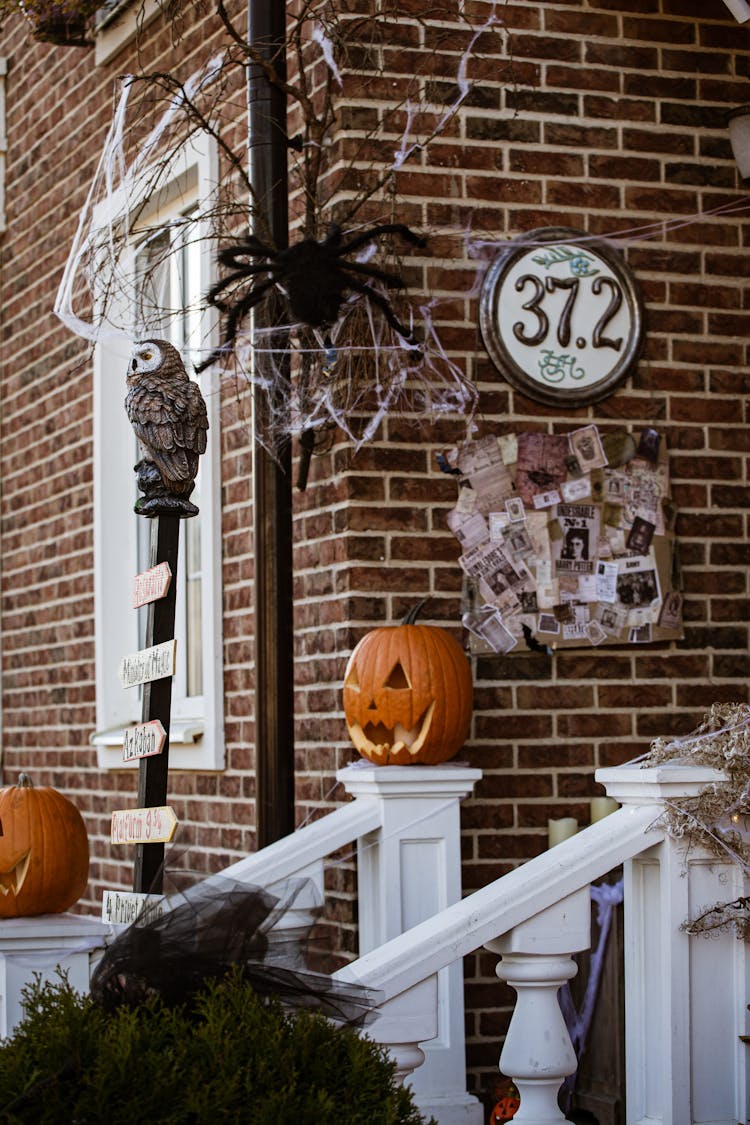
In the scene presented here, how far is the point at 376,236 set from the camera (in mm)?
5113

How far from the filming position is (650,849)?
153 inches

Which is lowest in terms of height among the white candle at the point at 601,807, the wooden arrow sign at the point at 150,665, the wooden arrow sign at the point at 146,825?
the white candle at the point at 601,807

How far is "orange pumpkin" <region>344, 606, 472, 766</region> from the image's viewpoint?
4750 mm

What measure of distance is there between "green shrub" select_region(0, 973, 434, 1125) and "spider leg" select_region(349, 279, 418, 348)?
8.41 ft

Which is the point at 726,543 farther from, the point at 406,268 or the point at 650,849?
the point at 650,849

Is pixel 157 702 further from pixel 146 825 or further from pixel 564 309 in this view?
pixel 564 309

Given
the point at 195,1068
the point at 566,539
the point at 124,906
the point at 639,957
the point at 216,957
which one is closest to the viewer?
the point at 195,1068

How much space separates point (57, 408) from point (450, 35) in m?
3.29

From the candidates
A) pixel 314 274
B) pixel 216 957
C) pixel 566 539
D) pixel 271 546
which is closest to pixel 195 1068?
pixel 216 957

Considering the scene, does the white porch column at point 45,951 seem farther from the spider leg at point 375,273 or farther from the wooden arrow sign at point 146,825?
the spider leg at point 375,273

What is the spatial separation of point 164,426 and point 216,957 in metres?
1.36

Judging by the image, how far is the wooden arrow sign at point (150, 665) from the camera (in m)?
3.70

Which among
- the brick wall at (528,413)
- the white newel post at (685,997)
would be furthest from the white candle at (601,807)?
the white newel post at (685,997)

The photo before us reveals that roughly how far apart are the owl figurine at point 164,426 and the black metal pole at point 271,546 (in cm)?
120
